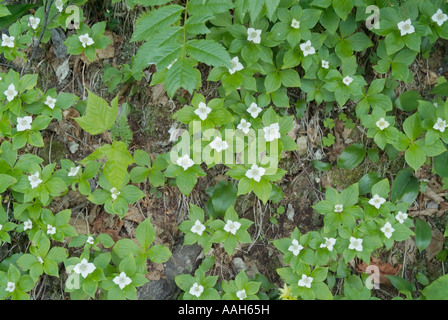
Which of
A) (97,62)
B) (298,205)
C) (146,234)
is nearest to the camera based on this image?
(146,234)

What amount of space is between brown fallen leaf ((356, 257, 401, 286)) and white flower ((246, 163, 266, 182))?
1.09 meters

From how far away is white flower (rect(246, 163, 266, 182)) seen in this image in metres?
2.37

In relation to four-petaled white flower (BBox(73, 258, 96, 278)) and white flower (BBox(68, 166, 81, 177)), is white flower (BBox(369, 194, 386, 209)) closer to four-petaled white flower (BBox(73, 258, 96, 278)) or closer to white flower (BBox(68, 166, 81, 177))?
four-petaled white flower (BBox(73, 258, 96, 278))

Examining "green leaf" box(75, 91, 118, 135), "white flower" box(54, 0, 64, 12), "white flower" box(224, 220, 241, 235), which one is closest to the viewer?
"green leaf" box(75, 91, 118, 135)

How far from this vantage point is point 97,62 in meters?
2.99

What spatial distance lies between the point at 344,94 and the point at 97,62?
2.04 meters

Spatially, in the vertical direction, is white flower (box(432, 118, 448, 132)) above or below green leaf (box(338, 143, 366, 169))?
above

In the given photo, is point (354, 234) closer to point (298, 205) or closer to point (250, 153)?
point (298, 205)

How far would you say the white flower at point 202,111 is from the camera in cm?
244

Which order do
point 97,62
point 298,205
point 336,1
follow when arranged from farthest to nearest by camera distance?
point 97,62
point 298,205
point 336,1

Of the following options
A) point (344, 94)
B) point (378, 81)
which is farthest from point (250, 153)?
point (378, 81)

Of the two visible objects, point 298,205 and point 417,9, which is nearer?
point 417,9

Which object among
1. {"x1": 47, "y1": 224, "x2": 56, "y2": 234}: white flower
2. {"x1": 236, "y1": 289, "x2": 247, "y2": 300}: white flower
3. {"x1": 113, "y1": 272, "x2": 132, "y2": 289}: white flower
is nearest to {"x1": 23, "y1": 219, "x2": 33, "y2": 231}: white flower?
{"x1": 47, "y1": 224, "x2": 56, "y2": 234}: white flower
